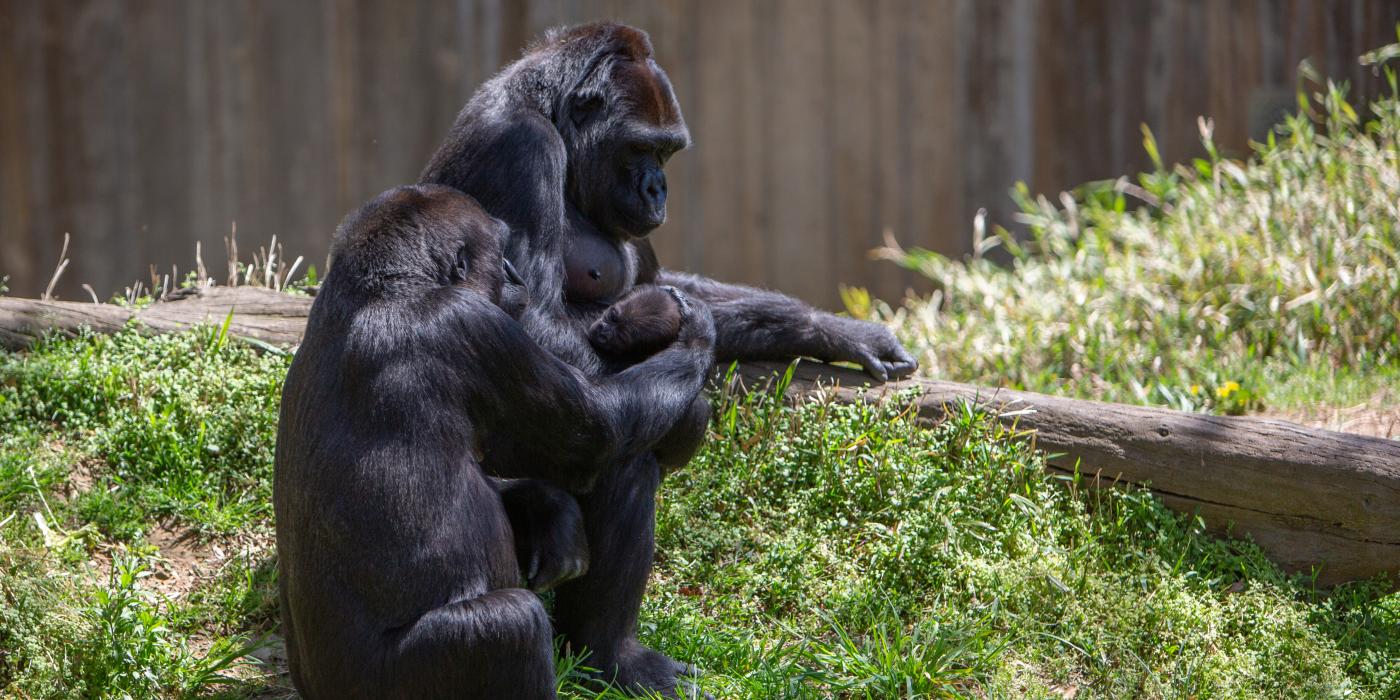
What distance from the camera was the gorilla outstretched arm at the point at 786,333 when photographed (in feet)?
17.6

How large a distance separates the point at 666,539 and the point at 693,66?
5.25m

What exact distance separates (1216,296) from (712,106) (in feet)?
12.2

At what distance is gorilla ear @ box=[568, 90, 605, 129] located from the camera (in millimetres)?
4723

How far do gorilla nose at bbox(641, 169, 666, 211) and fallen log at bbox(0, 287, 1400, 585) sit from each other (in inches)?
38.5

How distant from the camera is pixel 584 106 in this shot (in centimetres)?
474

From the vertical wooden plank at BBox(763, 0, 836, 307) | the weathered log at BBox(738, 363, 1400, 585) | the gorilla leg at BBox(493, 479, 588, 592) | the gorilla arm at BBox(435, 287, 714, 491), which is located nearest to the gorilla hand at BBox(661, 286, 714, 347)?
the gorilla arm at BBox(435, 287, 714, 491)

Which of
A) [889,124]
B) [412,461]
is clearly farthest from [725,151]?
[412,461]

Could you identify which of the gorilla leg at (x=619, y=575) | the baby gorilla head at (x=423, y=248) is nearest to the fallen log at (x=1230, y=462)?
the gorilla leg at (x=619, y=575)

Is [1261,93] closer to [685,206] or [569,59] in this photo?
[685,206]

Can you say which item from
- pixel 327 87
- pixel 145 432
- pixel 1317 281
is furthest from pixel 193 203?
pixel 1317 281

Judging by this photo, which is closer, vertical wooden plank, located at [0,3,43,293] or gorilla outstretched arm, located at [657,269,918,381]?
gorilla outstretched arm, located at [657,269,918,381]

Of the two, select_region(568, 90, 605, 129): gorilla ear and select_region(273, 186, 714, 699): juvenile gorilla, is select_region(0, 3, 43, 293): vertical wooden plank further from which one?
select_region(273, 186, 714, 699): juvenile gorilla

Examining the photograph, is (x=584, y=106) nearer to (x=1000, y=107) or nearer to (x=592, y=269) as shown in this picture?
(x=592, y=269)

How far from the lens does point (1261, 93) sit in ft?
33.6
